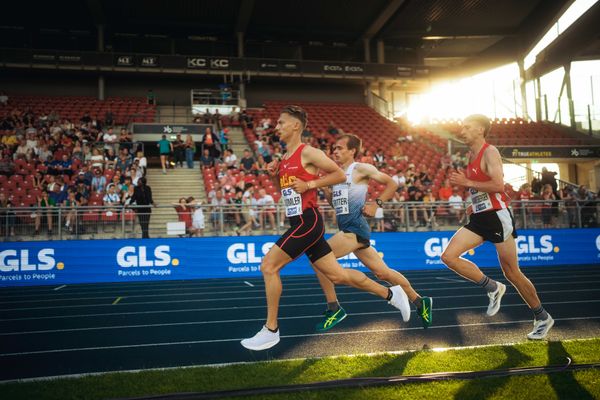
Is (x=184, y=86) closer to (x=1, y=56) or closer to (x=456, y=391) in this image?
(x=1, y=56)

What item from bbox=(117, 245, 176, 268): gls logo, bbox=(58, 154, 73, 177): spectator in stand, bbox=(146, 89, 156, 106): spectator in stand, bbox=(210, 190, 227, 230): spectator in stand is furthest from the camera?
bbox=(146, 89, 156, 106): spectator in stand

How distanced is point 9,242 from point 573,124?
32128mm

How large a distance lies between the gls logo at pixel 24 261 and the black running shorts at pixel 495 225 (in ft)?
37.3

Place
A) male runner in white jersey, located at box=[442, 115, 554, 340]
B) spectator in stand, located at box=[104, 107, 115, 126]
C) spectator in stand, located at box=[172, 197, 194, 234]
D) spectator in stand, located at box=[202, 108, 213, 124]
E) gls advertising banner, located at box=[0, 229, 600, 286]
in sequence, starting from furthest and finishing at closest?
spectator in stand, located at box=[202, 108, 213, 124] < spectator in stand, located at box=[104, 107, 115, 126] < spectator in stand, located at box=[172, 197, 194, 234] < gls advertising banner, located at box=[0, 229, 600, 286] < male runner in white jersey, located at box=[442, 115, 554, 340]

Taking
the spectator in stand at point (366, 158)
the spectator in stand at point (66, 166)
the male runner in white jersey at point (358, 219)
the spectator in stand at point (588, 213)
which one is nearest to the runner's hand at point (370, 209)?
the male runner in white jersey at point (358, 219)

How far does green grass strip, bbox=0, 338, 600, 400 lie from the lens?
3.63 metres

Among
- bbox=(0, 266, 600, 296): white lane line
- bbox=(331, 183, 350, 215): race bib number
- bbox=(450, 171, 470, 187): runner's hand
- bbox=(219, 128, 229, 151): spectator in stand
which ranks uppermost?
bbox=(219, 128, 229, 151): spectator in stand

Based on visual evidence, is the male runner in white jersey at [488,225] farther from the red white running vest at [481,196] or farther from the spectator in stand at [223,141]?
the spectator in stand at [223,141]

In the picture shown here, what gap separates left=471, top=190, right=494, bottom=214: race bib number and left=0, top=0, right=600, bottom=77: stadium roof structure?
23163 millimetres

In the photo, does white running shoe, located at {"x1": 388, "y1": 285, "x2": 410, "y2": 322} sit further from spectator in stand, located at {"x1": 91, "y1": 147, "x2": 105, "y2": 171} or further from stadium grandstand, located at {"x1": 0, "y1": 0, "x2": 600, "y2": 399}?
spectator in stand, located at {"x1": 91, "y1": 147, "x2": 105, "y2": 171}

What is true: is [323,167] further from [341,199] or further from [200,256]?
[200,256]

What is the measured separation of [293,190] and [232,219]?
9493mm

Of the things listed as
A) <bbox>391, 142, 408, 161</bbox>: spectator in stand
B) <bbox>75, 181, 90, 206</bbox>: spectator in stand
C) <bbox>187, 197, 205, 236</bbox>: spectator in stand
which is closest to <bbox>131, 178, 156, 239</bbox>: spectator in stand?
<bbox>187, 197, 205, 236</bbox>: spectator in stand

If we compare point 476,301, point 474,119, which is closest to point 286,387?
point 474,119
